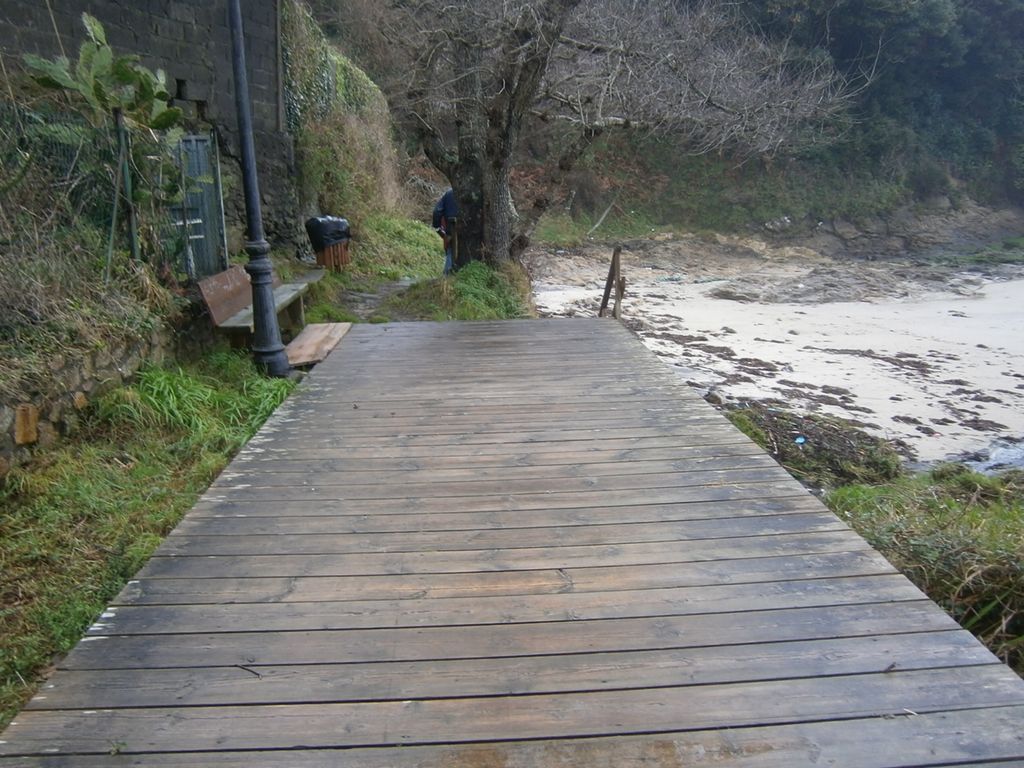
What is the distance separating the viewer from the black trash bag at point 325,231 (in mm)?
10852

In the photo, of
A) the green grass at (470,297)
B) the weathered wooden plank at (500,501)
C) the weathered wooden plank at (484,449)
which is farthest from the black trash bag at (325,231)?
the weathered wooden plank at (500,501)

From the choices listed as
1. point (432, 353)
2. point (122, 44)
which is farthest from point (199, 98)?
point (432, 353)

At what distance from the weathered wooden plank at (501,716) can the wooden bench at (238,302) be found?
4.37 meters

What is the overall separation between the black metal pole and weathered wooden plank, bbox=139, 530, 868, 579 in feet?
10.2

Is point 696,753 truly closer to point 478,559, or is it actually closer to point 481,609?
point 481,609

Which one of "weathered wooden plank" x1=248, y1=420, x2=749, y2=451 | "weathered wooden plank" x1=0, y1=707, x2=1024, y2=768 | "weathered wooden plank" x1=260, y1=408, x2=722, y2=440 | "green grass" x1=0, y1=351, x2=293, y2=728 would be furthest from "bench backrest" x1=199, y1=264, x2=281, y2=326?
"weathered wooden plank" x1=0, y1=707, x2=1024, y2=768

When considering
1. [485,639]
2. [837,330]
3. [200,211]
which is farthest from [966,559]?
[837,330]

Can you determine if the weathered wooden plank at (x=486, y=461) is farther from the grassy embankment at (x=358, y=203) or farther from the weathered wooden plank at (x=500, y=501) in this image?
the grassy embankment at (x=358, y=203)

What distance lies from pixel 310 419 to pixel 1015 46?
3873 centimetres

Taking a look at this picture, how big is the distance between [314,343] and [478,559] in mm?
4432

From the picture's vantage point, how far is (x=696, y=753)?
2088mm

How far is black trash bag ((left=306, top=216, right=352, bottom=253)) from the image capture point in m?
10.9

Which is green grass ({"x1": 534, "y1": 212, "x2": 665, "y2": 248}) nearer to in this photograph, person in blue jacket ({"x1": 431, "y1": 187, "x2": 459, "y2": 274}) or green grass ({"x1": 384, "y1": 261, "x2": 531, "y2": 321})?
person in blue jacket ({"x1": 431, "y1": 187, "x2": 459, "y2": 274})

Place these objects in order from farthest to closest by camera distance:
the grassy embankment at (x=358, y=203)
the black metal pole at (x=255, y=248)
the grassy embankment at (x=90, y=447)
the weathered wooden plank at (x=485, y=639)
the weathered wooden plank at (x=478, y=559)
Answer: the grassy embankment at (x=358, y=203) < the black metal pole at (x=255, y=248) < the grassy embankment at (x=90, y=447) < the weathered wooden plank at (x=478, y=559) < the weathered wooden plank at (x=485, y=639)
